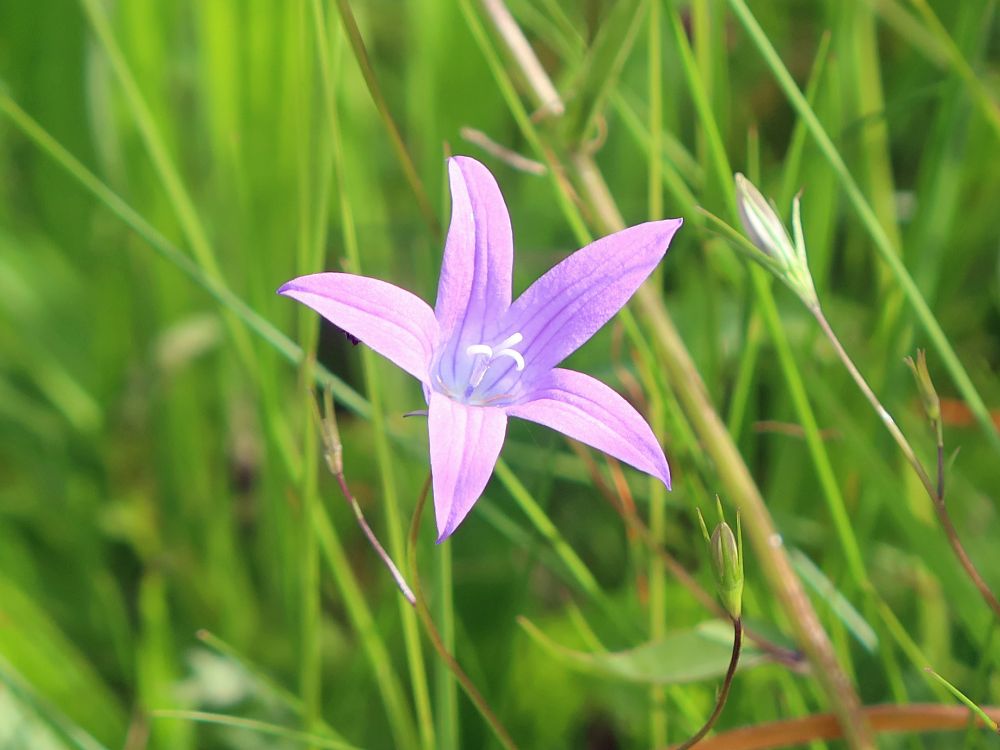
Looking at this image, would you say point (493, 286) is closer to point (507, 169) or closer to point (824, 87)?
point (824, 87)

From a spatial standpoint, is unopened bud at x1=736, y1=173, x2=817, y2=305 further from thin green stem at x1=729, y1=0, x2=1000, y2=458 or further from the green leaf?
Result: the green leaf

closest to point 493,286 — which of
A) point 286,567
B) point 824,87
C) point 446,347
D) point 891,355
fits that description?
point 446,347

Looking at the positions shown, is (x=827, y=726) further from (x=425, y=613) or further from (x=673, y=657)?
(x=425, y=613)

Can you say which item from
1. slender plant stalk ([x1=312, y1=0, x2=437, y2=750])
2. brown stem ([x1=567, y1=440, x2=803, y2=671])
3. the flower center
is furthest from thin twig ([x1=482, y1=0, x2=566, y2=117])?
brown stem ([x1=567, y1=440, x2=803, y2=671])

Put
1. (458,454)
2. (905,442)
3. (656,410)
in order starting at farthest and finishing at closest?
(656,410) → (905,442) → (458,454)

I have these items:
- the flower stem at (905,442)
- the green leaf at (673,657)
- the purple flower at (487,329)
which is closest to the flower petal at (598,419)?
the purple flower at (487,329)

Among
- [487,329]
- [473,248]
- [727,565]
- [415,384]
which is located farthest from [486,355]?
[415,384]
